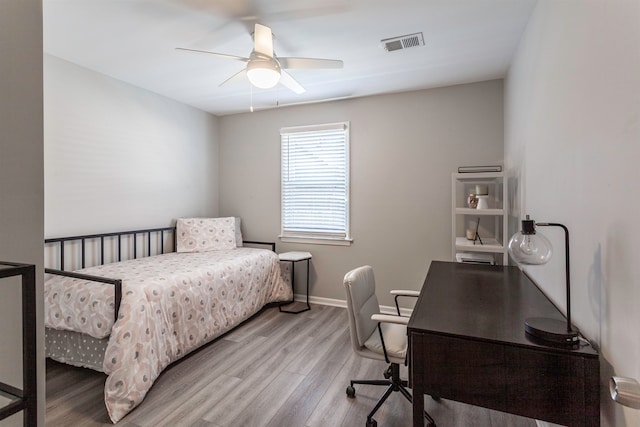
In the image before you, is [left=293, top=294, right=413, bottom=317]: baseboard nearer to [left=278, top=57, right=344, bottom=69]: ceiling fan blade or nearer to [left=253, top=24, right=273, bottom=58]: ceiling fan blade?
[left=278, top=57, right=344, bottom=69]: ceiling fan blade

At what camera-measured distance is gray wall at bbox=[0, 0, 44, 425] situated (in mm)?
997

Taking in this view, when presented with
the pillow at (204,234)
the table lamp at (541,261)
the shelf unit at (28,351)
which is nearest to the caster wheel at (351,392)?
the table lamp at (541,261)

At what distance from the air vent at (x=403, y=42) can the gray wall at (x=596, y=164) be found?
2.54ft

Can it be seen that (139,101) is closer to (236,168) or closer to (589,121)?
(236,168)

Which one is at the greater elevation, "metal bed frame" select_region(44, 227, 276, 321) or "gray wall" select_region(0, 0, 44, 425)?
"gray wall" select_region(0, 0, 44, 425)

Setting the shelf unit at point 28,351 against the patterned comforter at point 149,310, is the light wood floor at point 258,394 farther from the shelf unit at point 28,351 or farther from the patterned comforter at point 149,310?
the shelf unit at point 28,351

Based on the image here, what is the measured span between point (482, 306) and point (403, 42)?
2.00m

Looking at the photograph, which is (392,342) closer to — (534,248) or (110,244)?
(534,248)

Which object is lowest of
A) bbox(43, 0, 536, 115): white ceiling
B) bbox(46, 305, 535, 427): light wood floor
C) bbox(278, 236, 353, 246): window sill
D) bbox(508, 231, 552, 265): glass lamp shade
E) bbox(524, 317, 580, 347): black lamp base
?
bbox(46, 305, 535, 427): light wood floor

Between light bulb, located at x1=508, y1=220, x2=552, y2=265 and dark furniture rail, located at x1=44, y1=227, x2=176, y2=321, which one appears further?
dark furniture rail, located at x1=44, y1=227, x2=176, y2=321

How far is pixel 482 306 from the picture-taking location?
1.42 meters

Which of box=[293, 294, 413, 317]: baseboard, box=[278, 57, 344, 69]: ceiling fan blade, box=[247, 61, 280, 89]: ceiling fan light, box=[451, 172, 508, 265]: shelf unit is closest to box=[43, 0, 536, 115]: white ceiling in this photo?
box=[278, 57, 344, 69]: ceiling fan blade

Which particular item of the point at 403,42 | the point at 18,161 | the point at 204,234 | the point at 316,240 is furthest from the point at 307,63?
the point at 204,234

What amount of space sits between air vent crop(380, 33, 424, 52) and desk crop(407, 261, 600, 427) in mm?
1962
